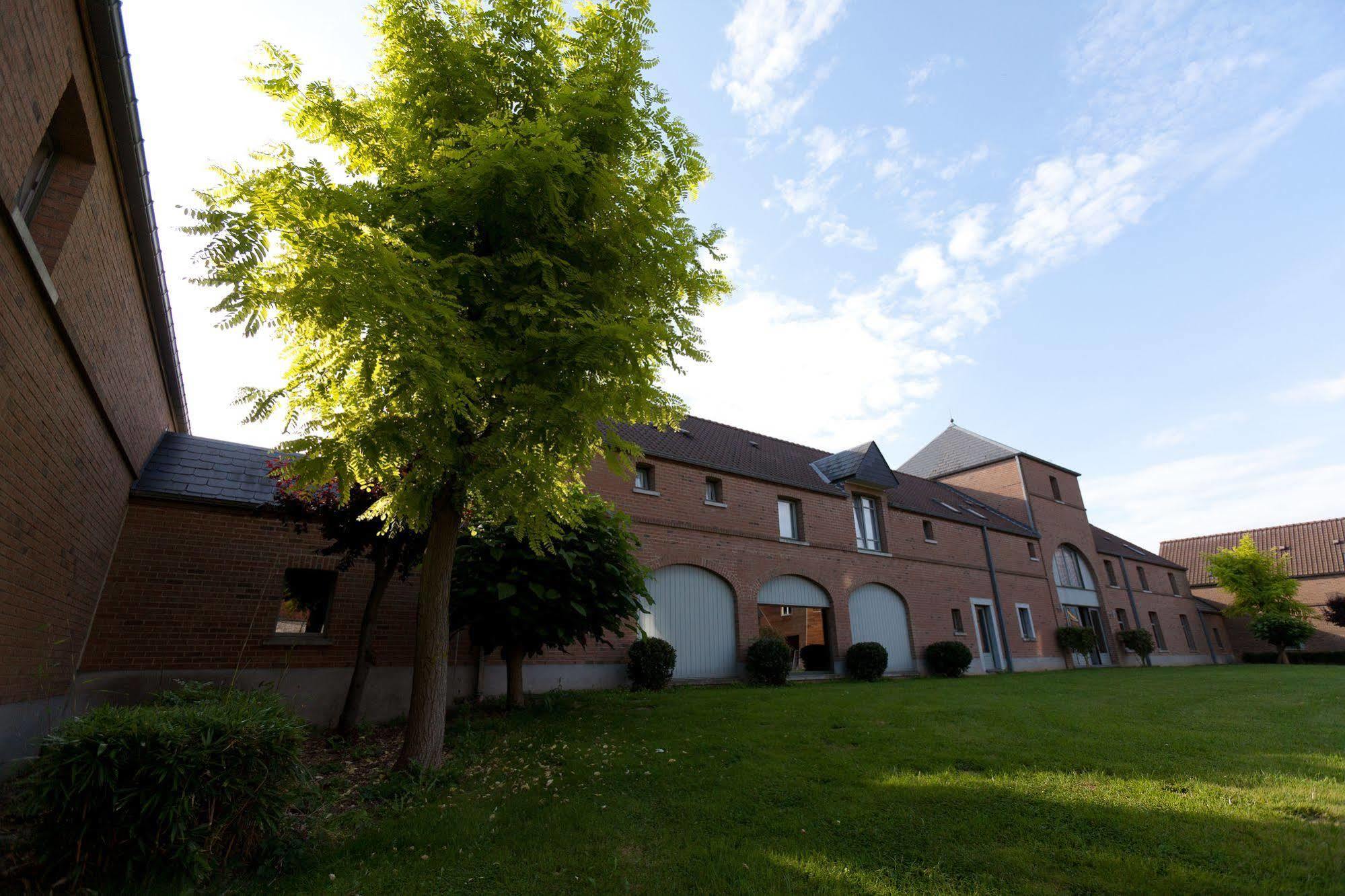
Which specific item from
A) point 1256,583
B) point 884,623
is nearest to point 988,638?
point 884,623

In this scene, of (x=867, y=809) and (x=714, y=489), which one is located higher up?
(x=714, y=489)

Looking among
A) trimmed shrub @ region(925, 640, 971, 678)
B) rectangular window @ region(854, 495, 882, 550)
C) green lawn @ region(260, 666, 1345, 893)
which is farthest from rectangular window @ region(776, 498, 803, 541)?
green lawn @ region(260, 666, 1345, 893)

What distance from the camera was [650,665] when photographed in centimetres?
1231

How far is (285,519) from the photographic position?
8.38 meters

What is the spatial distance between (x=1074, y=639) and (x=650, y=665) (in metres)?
20.8

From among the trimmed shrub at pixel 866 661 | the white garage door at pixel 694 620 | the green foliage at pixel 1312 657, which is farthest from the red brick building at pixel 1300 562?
the white garage door at pixel 694 620

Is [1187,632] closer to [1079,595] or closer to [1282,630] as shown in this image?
[1282,630]

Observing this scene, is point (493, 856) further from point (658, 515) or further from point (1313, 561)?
point (1313, 561)

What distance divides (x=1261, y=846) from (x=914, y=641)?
16.5 meters

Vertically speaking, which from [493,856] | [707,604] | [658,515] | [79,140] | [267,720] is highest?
[79,140]

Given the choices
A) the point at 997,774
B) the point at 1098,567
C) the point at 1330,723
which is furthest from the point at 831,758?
the point at 1098,567

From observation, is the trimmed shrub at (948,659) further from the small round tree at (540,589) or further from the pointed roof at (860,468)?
the small round tree at (540,589)

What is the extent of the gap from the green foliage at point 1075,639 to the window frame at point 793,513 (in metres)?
14.6

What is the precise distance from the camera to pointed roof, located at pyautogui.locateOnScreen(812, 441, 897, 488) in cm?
1956
